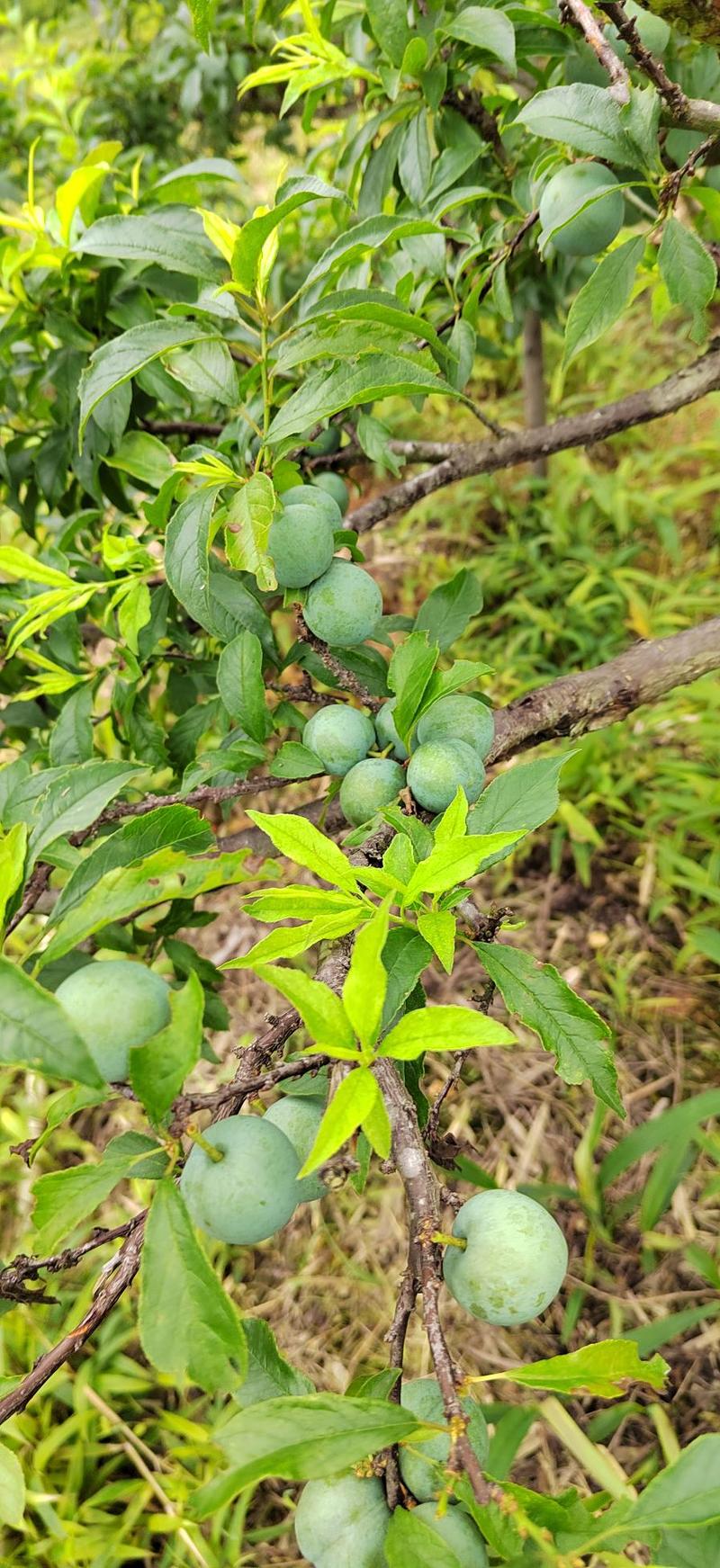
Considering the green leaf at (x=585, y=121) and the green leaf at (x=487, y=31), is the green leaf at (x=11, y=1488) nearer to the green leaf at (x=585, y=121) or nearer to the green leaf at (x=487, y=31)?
the green leaf at (x=585, y=121)

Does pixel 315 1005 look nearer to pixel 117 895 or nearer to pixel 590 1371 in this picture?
pixel 117 895

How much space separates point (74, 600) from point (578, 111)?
0.77 metres

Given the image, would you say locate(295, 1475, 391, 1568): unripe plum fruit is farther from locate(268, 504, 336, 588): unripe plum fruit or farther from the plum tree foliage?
locate(268, 504, 336, 588): unripe plum fruit

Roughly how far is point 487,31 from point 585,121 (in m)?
0.24

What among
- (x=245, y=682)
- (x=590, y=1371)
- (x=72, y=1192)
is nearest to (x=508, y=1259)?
(x=590, y=1371)

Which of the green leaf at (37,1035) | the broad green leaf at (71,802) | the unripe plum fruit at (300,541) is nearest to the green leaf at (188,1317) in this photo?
the green leaf at (37,1035)

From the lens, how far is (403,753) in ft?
3.17

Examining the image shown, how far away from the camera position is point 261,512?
83 centimetres

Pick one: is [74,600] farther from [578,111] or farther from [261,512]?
[578,111]

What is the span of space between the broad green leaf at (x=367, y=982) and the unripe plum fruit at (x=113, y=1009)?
0.16 m

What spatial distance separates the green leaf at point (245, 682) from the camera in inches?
38.2

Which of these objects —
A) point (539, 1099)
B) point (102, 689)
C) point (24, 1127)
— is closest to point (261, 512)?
point (539, 1099)

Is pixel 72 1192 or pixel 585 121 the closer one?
pixel 72 1192

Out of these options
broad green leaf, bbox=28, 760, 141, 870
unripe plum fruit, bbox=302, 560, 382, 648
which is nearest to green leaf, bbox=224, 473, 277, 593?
unripe plum fruit, bbox=302, 560, 382, 648
